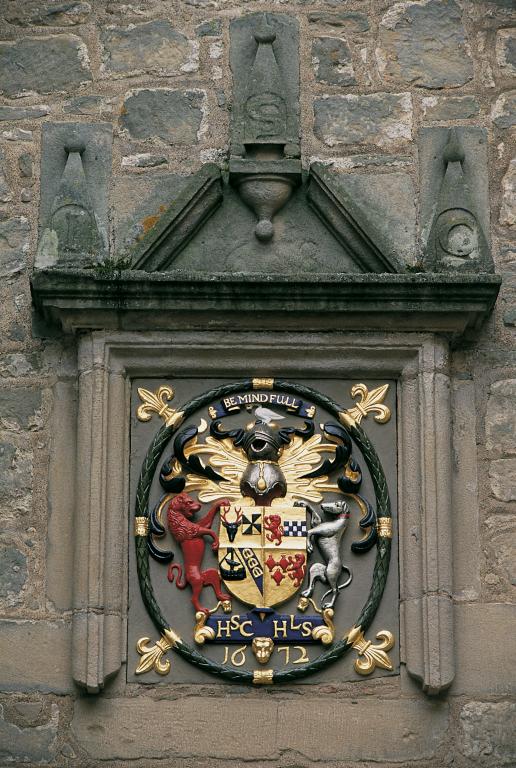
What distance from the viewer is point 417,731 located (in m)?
6.83

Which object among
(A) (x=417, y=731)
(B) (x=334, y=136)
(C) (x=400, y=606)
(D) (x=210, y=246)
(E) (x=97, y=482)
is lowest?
(A) (x=417, y=731)

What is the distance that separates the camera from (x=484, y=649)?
6922 mm

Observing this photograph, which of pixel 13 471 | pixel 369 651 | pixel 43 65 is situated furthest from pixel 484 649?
pixel 43 65

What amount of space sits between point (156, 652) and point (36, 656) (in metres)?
0.43

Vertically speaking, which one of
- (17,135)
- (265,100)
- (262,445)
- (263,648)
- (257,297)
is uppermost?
(265,100)

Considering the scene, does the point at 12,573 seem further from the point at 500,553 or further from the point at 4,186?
the point at 500,553

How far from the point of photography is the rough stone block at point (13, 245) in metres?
7.45

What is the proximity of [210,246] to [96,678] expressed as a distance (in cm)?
170

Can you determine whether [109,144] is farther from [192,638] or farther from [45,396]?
[192,638]

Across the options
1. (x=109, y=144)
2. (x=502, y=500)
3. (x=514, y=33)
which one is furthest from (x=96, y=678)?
(x=514, y=33)

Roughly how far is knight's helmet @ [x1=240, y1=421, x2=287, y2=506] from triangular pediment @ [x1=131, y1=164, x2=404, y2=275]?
2.16 ft

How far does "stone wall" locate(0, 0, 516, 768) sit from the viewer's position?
6824 mm

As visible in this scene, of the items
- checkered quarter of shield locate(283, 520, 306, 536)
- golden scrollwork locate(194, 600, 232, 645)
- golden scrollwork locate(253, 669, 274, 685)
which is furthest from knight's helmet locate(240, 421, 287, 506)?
golden scrollwork locate(253, 669, 274, 685)

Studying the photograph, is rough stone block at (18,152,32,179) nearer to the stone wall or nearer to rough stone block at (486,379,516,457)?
the stone wall
